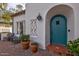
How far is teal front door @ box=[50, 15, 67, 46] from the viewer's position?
37.0ft

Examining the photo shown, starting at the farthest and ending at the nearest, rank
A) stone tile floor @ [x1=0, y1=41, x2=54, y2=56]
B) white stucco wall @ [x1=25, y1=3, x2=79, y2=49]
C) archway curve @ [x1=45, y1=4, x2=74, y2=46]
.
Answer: archway curve @ [x1=45, y1=4, x2=74, y2=46]
white stucco wall @ [x1=25, y1=3, x2=79, y2=49]
stone tile floor @ [x1=0, y1=41, x2=54, y2=56]

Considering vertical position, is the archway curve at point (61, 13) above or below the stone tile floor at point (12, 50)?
above

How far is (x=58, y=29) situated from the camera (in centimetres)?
1149

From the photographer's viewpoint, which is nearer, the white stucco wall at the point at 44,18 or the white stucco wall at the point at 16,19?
the white stucco wall at the point at 16,19

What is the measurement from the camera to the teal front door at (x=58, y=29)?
37.0 feet

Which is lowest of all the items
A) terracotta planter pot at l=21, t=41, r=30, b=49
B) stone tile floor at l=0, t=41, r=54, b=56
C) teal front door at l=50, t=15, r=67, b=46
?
stone tile floor at l=0, t=41, r=54, b=56

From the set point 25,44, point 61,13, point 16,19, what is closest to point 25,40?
point 25,44

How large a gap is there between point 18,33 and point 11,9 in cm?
141

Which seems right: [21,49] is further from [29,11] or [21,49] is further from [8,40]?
[29,11]

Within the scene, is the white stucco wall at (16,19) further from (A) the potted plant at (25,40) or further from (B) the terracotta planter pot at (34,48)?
(B) the terracotta planter pot at (34,48)

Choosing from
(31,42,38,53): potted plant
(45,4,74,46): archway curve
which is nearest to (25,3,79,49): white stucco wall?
(45,4,74,46): archway curve

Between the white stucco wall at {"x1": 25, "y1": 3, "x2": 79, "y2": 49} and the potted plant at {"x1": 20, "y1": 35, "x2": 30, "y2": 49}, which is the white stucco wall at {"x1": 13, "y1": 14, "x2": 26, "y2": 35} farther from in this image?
the potted plant at {"x1": 20, "y1": 35, "x2": 30, "y2": 49}

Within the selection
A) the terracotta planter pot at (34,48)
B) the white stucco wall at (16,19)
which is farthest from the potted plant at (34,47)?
the white stucco wall at (16,19)

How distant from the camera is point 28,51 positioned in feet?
34.3
